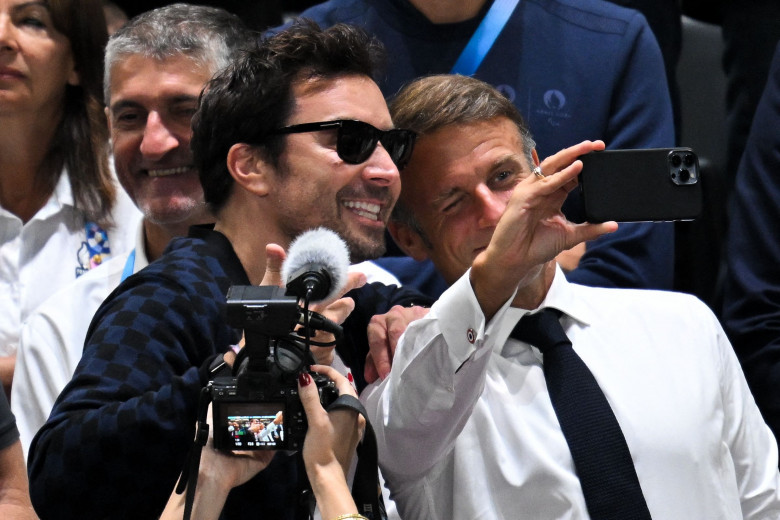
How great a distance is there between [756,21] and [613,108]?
67 cm

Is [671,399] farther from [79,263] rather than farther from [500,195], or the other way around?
[79,263]

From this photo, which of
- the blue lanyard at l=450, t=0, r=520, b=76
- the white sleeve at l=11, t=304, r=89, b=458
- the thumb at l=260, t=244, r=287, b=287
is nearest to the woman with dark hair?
the white sleeve at l=11, t=304, r=89, b=458

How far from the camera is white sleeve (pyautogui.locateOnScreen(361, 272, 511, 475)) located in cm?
225

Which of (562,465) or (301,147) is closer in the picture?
(562,465)

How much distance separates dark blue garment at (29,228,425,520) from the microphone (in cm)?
28

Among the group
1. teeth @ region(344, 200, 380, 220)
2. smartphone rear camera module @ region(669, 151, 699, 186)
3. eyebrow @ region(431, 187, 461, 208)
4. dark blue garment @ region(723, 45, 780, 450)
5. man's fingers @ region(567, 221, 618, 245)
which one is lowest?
dark blue garment @ region(723, 45, 780, 450)

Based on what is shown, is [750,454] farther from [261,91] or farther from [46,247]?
[46,247]

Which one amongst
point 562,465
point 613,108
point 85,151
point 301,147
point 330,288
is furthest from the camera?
point 85,151

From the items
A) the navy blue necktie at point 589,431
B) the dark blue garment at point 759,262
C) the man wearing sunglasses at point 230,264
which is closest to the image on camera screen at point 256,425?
the man wearing sunglasses at point 230,264

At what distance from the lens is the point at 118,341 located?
2.24 metres

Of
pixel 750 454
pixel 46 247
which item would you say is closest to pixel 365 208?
Result: pixel 750 454

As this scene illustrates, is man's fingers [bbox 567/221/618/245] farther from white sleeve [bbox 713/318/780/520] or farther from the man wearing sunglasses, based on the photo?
white sleeve [bbox 713/318/780/520]

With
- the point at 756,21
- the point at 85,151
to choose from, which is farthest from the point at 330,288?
Answer: the point at 756,21

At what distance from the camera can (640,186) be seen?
218 cm
